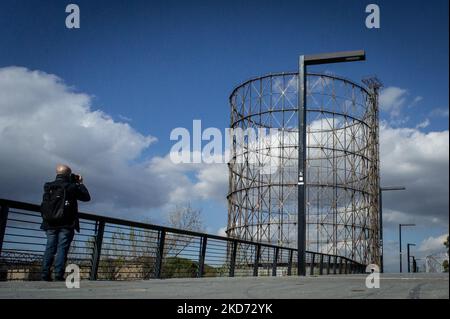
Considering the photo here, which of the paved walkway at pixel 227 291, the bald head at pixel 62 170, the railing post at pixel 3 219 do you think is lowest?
the paved walkway at pixel 227 291

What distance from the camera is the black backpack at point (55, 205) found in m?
7.33

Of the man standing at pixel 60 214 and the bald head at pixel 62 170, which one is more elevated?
the bald head at pixel 62 170

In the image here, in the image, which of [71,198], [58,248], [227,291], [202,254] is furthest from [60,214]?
[202,254]

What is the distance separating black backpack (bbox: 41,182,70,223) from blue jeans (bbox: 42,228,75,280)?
193 millimetres

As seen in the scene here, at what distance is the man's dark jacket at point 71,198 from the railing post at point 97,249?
1033 mm

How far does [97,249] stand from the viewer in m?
8.54

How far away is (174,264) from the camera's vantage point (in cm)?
1284

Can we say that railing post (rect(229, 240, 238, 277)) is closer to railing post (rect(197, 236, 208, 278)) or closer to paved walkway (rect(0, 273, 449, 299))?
railing post (rect(197, 236, 208, 278))

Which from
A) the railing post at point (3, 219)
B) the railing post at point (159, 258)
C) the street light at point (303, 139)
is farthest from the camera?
the street light at point (303, 139)

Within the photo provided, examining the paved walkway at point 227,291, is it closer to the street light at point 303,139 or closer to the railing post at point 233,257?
the street light at point 303,139

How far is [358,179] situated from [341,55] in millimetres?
27420

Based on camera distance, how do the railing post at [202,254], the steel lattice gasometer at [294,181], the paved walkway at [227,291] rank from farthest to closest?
the steel lattice gasometer at [294,181] < the railing post at [202,254] < the paved walkway at [227,291]

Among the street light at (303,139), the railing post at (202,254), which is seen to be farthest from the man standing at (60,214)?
the street light at (303,139)
